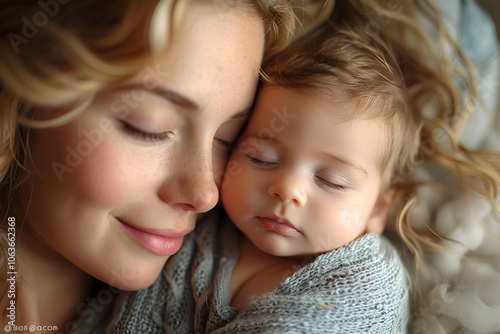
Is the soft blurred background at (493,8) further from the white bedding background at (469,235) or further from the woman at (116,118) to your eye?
the woman at (116,118)

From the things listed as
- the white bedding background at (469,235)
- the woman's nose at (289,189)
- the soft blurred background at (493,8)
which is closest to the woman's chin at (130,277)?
the woman's nose at (289,189)

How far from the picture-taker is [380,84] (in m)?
1.09

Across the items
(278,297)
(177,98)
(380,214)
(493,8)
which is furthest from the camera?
(493,8)

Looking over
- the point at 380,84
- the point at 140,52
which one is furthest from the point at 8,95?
the point at 380,84

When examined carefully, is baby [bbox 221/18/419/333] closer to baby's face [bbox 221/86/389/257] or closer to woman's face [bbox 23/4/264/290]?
baby's face [bbox 221/86/389/257]

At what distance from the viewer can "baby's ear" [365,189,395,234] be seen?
46.6 inches

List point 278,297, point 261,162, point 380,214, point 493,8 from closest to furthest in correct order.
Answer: point 278,297 < point 261,162 < point 380,214 < point 493,8

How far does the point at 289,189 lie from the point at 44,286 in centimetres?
71

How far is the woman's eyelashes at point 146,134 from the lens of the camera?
2.85ft

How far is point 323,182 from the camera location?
1.07 m

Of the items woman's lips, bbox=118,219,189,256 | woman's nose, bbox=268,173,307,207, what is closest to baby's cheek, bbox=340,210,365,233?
woman's nose, bbox=268,173,307,207

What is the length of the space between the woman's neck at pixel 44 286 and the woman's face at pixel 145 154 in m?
0.10

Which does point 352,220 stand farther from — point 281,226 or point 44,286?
point 44,286

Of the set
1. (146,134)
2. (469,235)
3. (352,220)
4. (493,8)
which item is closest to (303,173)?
(352,220)
